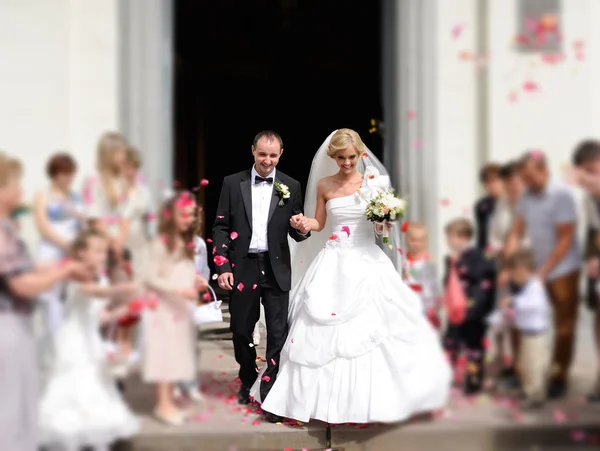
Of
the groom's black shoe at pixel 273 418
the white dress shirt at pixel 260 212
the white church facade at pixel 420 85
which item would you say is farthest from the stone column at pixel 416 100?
the groom's black shoe at pixel 273 418

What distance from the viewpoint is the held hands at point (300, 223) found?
351 cm

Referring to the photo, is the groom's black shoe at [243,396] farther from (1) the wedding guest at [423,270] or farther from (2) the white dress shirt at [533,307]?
(2) the white dress shirt at [533,307]

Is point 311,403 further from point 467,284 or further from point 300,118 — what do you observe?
point 300,118

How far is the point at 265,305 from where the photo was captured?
361 centimetres

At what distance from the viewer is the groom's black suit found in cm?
358

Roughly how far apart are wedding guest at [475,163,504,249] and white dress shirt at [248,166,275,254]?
1.36m

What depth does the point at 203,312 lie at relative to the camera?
2982mm

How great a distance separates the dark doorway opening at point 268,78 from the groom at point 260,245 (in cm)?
35

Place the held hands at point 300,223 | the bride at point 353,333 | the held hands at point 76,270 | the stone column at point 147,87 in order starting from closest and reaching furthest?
1. the held hands at point 76,270
2. the stone column at point 147,87
3. the bride at point 353,333
4. the held hands at point 300,223

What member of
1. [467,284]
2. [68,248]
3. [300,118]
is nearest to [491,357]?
[467,284]

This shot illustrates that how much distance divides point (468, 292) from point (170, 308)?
1.49 meters

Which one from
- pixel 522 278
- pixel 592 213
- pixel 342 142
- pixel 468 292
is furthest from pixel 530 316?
pixel 342 142

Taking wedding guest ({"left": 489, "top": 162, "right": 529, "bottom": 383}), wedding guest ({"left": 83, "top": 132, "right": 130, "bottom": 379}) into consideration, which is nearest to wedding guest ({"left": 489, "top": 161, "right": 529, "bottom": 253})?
wedding guest ({"left": 489, "top": 162, "right": 529, "bottom": 383})

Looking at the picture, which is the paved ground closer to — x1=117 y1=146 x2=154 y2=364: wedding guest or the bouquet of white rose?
x1=117 y1=146 x2=154 y2=364: wedding guest
